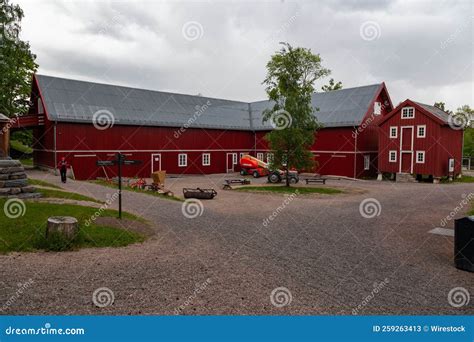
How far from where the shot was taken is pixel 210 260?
914 centimetres

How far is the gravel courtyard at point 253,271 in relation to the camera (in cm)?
653

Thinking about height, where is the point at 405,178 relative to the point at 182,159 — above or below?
below

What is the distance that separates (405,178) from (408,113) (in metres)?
6.16

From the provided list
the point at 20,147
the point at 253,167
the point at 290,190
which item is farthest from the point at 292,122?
the point at 20,147

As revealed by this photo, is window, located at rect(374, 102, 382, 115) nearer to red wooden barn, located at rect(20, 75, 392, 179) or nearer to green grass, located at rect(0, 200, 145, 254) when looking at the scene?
red wooden barn, located at rect(20, 75, 392, 179)

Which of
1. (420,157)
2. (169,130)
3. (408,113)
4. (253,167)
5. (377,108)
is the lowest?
(253,167)

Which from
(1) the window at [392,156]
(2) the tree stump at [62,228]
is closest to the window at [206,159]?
(1) the window at [392,156]

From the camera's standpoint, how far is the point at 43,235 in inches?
398

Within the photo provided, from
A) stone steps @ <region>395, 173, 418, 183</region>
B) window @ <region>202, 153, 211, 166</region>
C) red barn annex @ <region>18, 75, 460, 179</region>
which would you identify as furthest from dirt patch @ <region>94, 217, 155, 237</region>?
stone steps @ <region>395, 173, 418, 183</region>

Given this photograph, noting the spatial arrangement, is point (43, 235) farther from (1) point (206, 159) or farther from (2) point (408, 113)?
(2) point (408, 113)

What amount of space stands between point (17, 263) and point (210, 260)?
183 inches

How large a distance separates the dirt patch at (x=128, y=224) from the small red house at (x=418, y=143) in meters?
28.4

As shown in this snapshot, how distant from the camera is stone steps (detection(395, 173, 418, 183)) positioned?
108 ft

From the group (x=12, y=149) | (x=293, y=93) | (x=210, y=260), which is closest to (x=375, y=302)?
(x=210, y=260)
